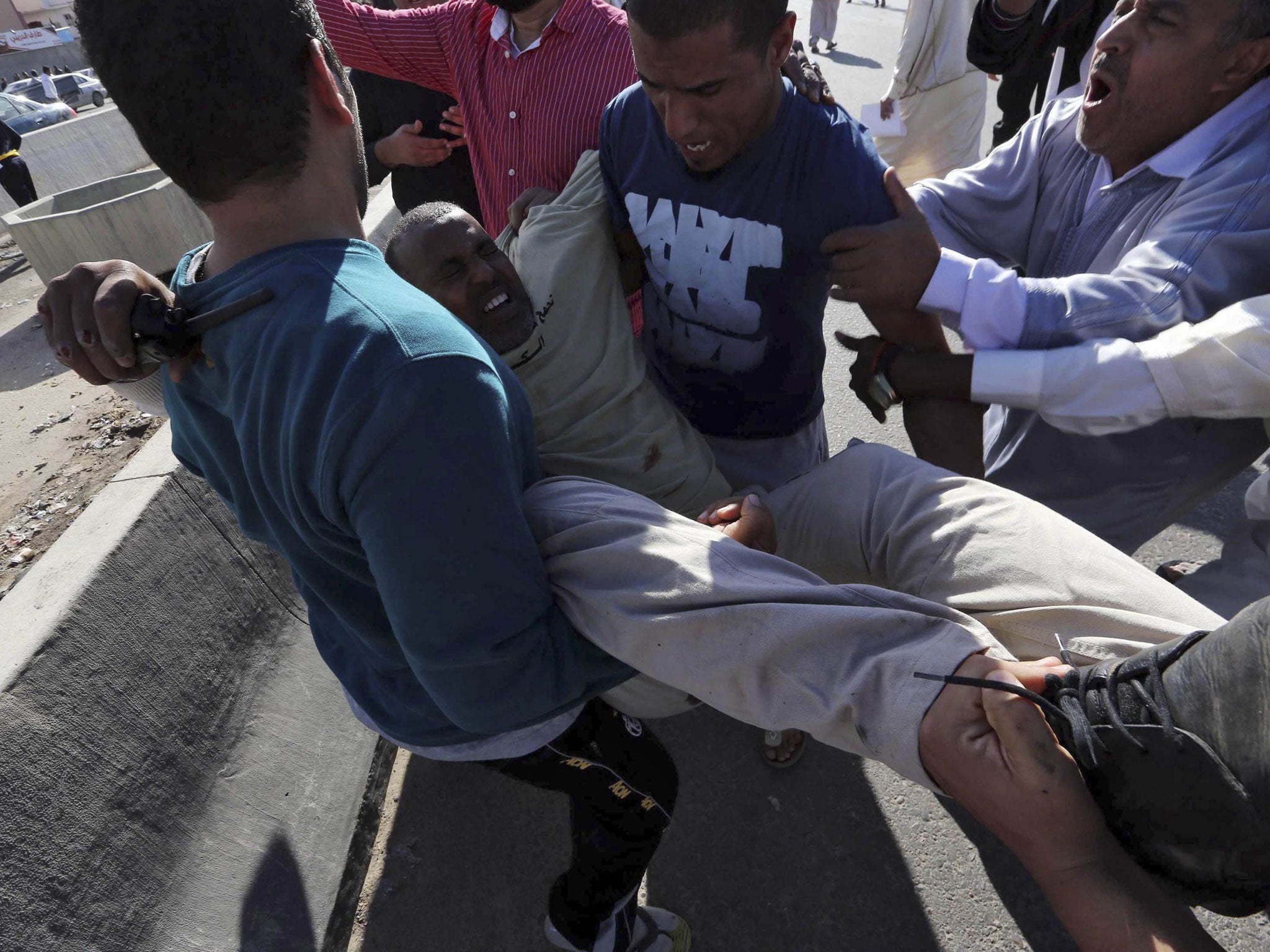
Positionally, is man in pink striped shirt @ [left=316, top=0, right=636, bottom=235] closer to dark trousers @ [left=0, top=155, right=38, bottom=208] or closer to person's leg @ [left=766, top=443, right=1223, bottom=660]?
person's leg @ [left=766, top=443, right=1223, bottom=660]

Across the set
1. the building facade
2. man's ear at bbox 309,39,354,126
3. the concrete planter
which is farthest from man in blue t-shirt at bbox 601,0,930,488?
the building facade

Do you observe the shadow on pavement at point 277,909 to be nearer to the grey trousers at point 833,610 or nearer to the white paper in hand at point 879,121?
the grey trousers at point 833,610

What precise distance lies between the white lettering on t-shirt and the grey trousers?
28.4 inches

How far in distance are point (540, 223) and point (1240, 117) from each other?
4.95 feet

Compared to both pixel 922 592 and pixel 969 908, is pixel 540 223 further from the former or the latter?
pixel 969 908

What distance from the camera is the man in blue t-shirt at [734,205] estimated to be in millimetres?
1599

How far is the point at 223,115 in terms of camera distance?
93 centimetres

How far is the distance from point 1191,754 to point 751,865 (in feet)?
4.52

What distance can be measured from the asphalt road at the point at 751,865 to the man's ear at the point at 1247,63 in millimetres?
1869

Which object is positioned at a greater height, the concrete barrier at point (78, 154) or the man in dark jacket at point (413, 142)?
the man in dark jacket at point (413, 142)

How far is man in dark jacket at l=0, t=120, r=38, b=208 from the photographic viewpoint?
8.88 meters

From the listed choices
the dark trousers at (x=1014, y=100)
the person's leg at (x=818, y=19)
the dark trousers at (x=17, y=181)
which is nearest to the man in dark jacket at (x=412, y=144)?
the dark trousers at (x=1014, y=100)

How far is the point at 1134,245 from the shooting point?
164 cm

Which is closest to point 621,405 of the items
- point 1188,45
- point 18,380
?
point 1188,45
